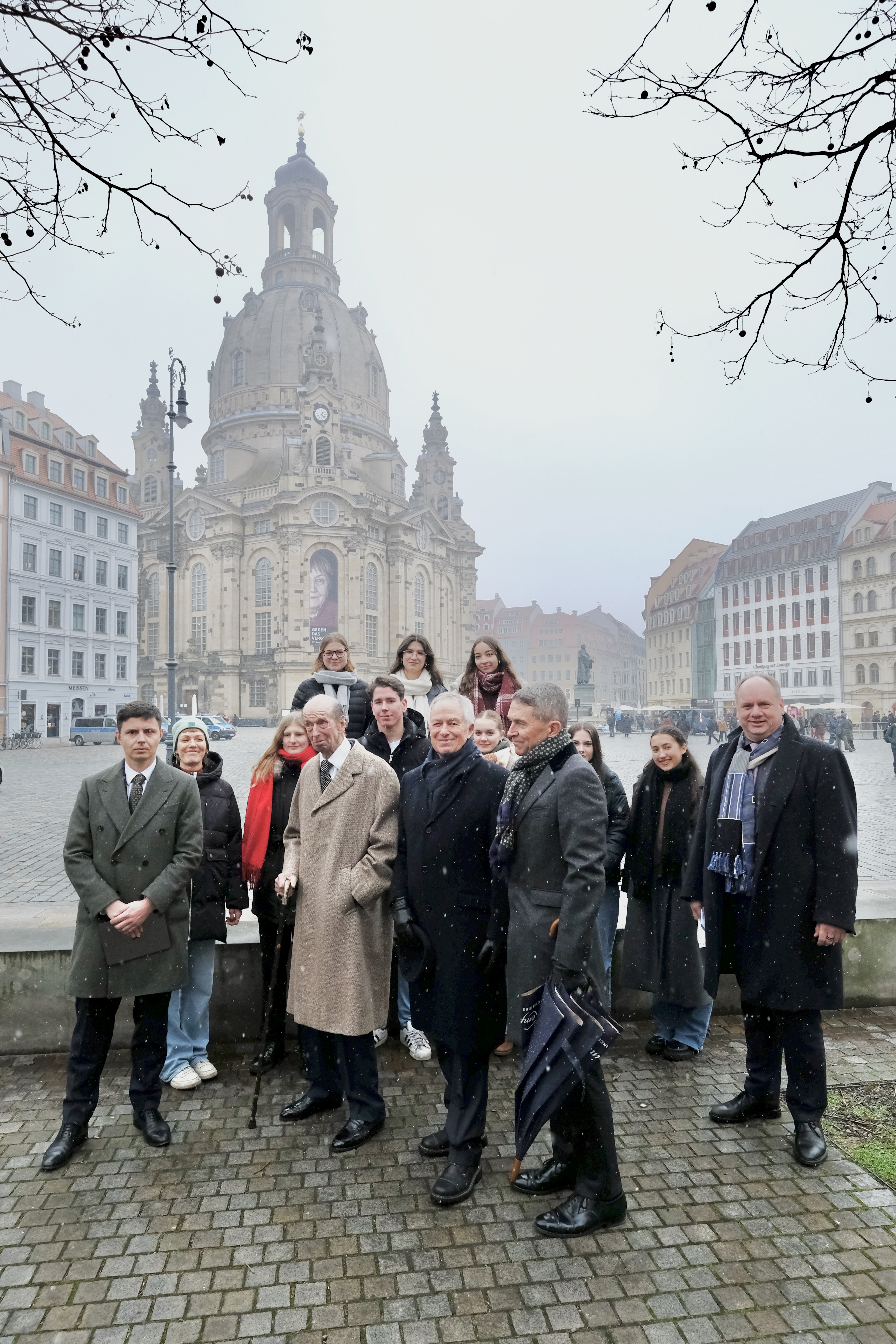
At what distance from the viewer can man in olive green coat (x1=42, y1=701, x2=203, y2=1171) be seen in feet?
12.0

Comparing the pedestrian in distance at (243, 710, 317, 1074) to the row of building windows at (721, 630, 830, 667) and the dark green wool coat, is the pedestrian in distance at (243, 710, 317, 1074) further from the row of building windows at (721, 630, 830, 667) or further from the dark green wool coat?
the row of building windows at (721, 630, 830, 667)

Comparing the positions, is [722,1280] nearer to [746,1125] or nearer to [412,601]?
[746,1125]

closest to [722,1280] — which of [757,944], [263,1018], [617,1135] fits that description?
[617,1135]

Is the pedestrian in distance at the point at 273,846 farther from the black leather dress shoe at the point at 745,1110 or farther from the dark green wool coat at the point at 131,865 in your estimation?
the black leather dress shoe at the point at 745,1110

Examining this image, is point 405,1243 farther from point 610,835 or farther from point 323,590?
point 323,590

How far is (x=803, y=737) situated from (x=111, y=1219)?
3612mm

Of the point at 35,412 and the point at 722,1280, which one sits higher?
the point at 35,412

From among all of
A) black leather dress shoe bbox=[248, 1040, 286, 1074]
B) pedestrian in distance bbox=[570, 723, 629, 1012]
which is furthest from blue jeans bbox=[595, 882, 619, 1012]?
black leather dress shoe bbox=[248, 1040, 286, 1074]

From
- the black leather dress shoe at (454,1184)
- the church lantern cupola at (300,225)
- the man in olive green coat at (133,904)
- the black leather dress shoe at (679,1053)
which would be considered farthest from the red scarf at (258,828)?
the church lantern cupola at (300,225)

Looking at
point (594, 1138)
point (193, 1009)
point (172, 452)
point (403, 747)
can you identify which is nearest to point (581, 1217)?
point (594, 1138)

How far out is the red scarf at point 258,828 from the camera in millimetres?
4602

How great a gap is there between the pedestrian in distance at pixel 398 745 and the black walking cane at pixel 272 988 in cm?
76

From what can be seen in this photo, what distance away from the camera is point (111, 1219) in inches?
121

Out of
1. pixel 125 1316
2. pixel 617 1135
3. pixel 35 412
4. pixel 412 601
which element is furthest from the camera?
pixel 412 601
